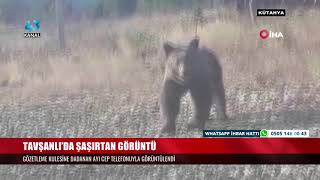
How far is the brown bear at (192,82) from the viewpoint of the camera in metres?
4.39

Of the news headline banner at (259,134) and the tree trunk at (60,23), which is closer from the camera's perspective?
the news headline banner at (259,134)

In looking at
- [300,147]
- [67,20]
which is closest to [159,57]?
[67,20]

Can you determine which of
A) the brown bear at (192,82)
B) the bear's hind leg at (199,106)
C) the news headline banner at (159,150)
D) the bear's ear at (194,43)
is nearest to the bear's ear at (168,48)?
the brown bear at (192,82)

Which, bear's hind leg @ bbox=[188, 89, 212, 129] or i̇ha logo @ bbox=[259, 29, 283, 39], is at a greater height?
i̇ha logo @ bbox=[259, 29, 283, 39]

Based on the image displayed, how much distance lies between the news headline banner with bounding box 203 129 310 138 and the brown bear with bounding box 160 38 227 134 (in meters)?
0.14

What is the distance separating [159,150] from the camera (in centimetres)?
443

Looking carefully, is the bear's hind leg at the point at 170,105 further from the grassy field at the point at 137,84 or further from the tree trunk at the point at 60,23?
the tree trunk at the point at 60,23

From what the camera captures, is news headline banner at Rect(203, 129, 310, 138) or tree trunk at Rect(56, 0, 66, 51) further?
tree trunk at Rect(56, 0, 66, 51)

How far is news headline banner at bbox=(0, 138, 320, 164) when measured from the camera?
4.36 m

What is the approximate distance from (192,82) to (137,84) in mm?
487

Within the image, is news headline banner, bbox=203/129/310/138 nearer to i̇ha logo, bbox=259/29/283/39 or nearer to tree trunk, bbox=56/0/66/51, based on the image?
i̇ha logo, bbox=259/29/283/39

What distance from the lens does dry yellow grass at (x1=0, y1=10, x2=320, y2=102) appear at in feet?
14.4

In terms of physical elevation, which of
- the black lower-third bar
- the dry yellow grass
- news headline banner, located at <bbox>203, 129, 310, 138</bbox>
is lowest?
the black lower-third bar

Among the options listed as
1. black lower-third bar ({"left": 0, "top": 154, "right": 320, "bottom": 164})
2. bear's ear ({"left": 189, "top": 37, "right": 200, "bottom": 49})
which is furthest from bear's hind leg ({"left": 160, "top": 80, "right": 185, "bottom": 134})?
bear's ear ({"left": 189, "top": 37, "right": 200, "bottom": 49})
